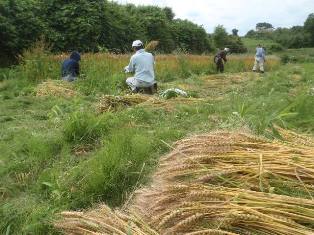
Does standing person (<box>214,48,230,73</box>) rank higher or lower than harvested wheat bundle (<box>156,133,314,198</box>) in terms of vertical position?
lower

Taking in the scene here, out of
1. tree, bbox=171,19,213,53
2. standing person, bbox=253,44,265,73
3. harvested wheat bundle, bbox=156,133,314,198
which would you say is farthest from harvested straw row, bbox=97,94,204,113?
tree, bbox=171,19,213,53

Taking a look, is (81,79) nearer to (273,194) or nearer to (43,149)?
(43,149)

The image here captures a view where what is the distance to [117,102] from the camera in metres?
7.75

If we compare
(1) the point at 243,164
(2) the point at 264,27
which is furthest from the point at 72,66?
(2) the point at 264,27

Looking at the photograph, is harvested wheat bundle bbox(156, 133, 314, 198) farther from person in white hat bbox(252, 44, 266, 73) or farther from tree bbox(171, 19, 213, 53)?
tree bbox(171, 19, 213, 53)

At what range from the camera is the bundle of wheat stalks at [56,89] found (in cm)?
1006

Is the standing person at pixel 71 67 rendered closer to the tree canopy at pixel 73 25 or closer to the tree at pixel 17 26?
the tree canopy at pixel 73 25

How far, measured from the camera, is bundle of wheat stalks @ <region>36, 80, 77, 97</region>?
1006cm

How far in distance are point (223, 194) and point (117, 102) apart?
5212 mm

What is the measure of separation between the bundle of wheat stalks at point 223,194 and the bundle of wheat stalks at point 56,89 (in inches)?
270

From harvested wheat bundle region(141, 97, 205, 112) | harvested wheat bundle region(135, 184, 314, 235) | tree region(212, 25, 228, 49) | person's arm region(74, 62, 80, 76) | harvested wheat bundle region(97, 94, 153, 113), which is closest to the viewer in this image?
harvested wheat bundle region(135, 184, 314, 235)

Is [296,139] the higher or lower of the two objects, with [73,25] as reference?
lower

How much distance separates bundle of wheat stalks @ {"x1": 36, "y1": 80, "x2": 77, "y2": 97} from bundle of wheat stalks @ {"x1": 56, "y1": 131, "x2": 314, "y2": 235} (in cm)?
687

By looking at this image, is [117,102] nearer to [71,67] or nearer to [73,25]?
[71,67]
